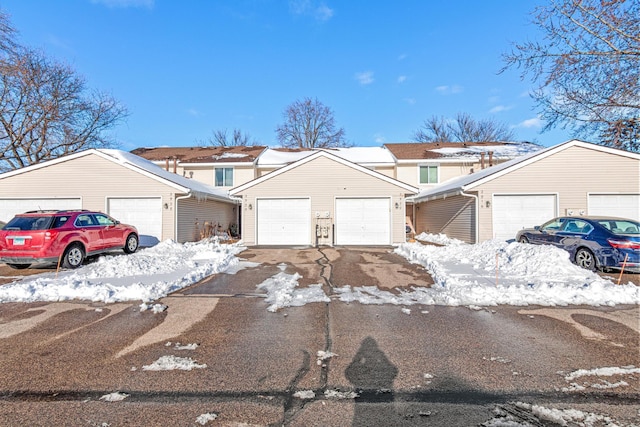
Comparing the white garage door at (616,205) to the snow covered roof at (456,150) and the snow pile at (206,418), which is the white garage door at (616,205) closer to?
the snow covered roof at (456,150)

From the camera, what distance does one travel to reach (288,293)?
6543 mm

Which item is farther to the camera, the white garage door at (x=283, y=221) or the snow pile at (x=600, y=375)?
the white garage door at (x=283, y=221)

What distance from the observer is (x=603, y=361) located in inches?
142

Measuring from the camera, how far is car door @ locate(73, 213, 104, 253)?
32.1 feet

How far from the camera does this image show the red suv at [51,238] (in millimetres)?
8648

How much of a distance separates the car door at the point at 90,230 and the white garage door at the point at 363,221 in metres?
9.43

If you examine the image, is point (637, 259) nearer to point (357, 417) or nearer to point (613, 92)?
point (613, 92)

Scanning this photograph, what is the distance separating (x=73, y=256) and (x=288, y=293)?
6975 millimetres

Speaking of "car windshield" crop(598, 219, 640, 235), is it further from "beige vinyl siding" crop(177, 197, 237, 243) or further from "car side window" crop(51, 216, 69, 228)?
"beige vinyl siding" crop(177, 197, 237, 243)

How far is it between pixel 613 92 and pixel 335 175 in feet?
34.9

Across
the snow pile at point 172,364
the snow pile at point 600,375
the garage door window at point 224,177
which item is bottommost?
the snow pile at point 600,375

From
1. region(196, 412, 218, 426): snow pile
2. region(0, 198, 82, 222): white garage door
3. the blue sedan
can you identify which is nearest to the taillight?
the blue sedan

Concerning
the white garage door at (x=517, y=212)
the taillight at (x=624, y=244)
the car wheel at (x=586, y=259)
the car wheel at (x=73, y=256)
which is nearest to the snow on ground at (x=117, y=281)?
Answer: the car wheel at (x=73, y=256)

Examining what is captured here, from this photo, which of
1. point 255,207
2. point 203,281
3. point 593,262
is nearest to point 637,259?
point 593,262
